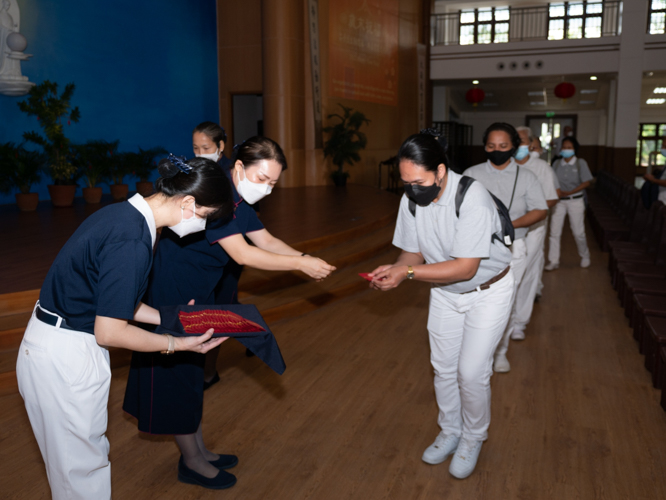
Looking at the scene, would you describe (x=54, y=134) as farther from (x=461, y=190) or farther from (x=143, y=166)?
(x=461, y=190)

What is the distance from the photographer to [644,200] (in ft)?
20.1

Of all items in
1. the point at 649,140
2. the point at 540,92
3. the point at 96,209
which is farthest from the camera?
the point at 649,140

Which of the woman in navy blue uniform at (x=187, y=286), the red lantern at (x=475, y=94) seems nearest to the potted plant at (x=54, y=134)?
the woman in navy blue uniform at (x=187, y=286)

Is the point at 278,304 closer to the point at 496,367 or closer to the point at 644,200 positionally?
the point at 496,367

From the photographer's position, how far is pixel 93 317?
5.30ft

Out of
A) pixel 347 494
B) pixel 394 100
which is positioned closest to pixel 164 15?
pixel 394 100

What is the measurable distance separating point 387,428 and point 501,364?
1134 mm

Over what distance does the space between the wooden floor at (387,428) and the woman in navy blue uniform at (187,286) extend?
1.29ft

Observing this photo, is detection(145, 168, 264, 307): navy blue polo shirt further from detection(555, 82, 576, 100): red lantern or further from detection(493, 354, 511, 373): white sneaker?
detection(555, 82, 576, 100): red lantern

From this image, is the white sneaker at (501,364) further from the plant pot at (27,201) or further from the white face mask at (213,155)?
the plant pot at (27,201)

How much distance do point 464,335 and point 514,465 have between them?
27.7 inches

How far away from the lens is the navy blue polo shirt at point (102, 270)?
1480 millimetres

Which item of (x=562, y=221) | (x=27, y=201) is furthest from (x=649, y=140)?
(x=27, y=201)

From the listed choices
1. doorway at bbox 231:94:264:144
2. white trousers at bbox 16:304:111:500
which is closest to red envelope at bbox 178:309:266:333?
white trousers at bbox 16:304:111:500
